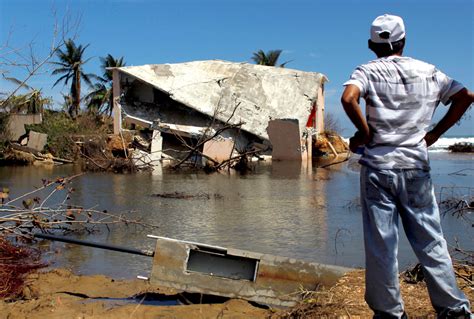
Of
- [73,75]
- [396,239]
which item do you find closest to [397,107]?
[396,239]

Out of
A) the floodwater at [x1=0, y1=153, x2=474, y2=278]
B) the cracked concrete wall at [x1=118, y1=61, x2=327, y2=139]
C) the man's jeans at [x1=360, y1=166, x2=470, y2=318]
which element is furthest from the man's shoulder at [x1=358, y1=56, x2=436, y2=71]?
the cracked concrete wall at [x1=118, y1=61, x2=327, y2=139]

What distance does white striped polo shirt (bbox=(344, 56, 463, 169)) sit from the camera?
304cm

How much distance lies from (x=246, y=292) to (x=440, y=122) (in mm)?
2176

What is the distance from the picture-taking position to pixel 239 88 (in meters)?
Answer: 32.9

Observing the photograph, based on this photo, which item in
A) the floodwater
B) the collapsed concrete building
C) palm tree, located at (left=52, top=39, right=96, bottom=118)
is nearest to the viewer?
the floodwater

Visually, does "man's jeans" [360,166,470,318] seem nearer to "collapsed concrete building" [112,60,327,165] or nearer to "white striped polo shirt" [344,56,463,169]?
"white striped polo shirt" [344,56,463,169]

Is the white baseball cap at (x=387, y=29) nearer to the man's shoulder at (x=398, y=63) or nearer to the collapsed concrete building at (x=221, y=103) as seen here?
the man's shoulder at (x=398, y=63)

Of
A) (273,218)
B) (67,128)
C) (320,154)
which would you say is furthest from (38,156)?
(273,218)

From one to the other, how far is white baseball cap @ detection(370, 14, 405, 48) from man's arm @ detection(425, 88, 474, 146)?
1.61ft

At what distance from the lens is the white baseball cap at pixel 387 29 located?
10.2 feet

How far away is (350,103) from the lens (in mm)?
2916

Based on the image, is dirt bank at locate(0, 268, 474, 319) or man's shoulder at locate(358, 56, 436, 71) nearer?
man's shoulder at locate(358, 56, 436, 71)

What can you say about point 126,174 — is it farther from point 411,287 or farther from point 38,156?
point 411,287

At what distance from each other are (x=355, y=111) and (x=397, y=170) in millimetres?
420
